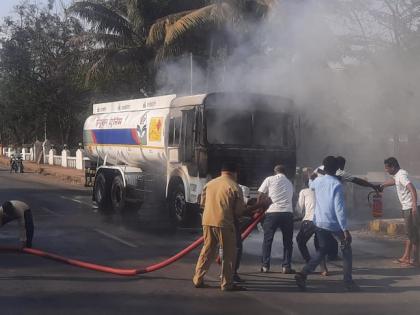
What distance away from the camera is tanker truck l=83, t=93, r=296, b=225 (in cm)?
1102

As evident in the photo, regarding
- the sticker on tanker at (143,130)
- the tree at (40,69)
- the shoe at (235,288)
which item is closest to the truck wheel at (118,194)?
the sticker on tanker at (143,130)

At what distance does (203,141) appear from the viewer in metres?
10.9

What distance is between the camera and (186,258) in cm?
864

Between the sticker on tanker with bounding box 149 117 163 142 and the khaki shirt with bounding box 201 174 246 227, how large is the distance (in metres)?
5.92

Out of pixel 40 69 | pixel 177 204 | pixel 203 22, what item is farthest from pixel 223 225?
pixel 40 69

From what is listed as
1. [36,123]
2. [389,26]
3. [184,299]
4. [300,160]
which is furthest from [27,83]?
[184,299]

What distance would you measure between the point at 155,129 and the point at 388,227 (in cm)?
521

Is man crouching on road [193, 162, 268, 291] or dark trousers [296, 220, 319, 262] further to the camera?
dark trousers [296, 220, 319, 262]

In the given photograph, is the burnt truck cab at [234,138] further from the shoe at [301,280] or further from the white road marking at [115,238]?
the shoe at [301,280]

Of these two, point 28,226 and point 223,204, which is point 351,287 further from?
→ point 28,226

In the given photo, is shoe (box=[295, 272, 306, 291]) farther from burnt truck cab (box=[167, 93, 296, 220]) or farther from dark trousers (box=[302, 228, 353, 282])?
burnt truck cab (box=[167, 93, 296, 220])

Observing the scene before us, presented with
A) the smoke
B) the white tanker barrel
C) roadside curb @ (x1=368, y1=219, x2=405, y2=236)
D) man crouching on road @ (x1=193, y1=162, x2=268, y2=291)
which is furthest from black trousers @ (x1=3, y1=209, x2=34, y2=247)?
roadside curb @ (x1=368, y1=219, x2=405, y2=236)

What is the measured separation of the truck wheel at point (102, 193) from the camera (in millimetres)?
14633

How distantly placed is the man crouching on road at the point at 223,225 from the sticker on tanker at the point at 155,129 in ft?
19.5
